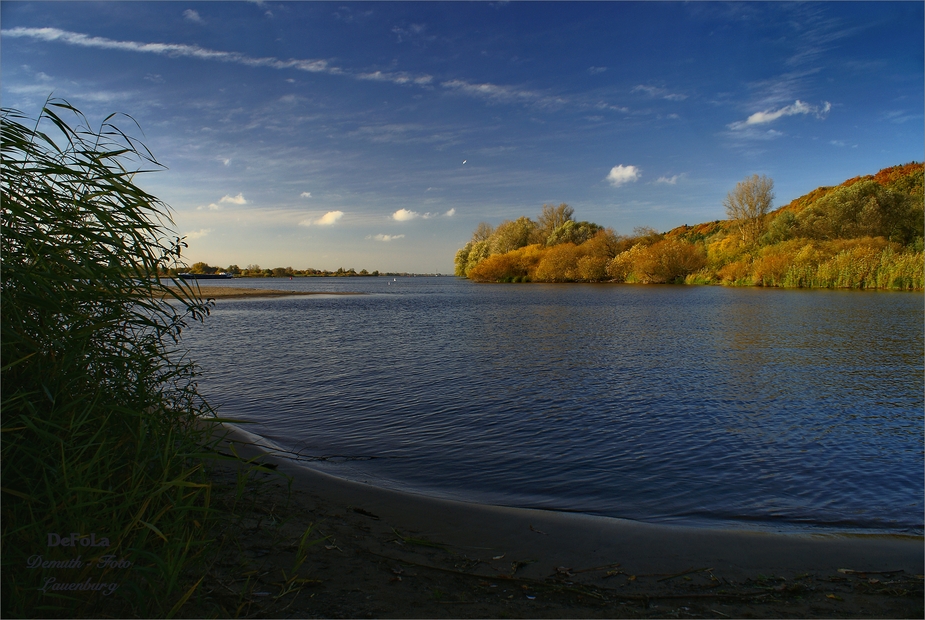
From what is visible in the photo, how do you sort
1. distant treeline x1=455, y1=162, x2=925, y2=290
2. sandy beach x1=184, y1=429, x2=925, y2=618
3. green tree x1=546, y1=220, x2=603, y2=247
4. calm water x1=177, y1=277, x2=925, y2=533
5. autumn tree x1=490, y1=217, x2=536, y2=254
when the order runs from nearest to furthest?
sandy beach x1=184, y1=429, x2=925, y2=618 → calm water x1=177, y1=277, x2=925, y2=533 → distant treeline x1=455, y1=162, x2=925, y2=290 → green tree x1=546, y1=220, x2=603, y2=247 → autumn tree x1=490, y1=217, x2=536, y2=254

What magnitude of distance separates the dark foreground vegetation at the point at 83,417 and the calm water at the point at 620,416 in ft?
10.1

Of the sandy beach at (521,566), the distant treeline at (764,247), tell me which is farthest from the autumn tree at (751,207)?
the sandy beach at (521,566)

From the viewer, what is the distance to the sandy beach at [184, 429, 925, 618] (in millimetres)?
3324

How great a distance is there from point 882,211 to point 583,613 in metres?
72.7

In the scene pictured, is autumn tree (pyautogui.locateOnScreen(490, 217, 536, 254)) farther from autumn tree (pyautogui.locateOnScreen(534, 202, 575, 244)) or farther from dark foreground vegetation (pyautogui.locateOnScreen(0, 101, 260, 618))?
dark foreground vegetation (pyautogui.locateOnScreen(0, 101, 260, 618))

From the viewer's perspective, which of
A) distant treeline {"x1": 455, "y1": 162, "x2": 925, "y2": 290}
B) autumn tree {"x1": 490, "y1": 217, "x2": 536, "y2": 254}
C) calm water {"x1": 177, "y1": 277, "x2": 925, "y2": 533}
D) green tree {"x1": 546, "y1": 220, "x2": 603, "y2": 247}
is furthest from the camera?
autumn tree {"x1": 490, "y1": 217, "x2": 536, "y2": 254}

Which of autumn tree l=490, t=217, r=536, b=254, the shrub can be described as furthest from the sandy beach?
autumn tree l=490, t=217, r=536, b=254

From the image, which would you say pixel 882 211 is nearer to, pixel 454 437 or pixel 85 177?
pixel 454 437

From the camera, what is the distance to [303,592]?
10.8 ft

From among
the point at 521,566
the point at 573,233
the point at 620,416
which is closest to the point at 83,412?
the point at 521,566

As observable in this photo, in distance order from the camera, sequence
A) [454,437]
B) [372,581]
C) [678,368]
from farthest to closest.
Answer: [678,368], [454,437], [372,581]

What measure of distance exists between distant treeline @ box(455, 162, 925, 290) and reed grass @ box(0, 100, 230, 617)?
165ft

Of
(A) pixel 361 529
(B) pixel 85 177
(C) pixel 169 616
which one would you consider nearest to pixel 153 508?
(C) pixel 169 616

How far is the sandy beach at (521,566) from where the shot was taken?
332cm
